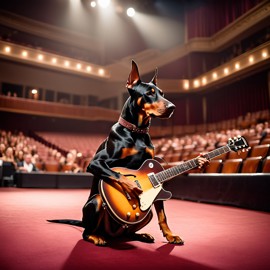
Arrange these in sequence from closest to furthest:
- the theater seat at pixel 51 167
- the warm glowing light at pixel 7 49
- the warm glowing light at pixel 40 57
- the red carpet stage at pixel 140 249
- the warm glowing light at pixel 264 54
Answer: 1. the red carpet stage at pixel 140 249
2. the theater seat at pixel 51 167
3. the warm glowing light at pixel 264 54
4. the warm glowing light at pixel 7 49
5. the warm glowing light at pixel 40 57

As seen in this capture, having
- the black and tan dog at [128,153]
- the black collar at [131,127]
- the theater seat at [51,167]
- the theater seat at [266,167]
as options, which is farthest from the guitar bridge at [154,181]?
the theater seat at [51,167]

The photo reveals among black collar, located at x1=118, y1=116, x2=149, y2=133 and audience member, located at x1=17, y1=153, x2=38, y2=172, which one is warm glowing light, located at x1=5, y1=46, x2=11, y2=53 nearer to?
audience member, located at x1=17, y1=153, x2=38, y2=172

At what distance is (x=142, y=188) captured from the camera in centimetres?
144

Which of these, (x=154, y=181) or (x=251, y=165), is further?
(x=251, y=165)

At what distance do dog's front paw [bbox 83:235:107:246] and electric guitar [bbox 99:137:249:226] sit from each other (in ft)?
0.61

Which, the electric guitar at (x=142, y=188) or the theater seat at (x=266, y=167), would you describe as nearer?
the electric guitar at (x=142, y=188)

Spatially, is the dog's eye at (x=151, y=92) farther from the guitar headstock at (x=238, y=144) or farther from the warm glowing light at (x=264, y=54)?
the warm glowing light at (x=264, y=54)

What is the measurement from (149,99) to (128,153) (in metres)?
0.31

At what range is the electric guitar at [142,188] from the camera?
4.57ft

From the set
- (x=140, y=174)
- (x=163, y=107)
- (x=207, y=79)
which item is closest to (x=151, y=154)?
(x=140, y=174)

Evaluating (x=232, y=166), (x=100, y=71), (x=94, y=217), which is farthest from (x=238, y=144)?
(x=100, y=71)

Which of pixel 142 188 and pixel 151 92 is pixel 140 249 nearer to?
pixel 142 188

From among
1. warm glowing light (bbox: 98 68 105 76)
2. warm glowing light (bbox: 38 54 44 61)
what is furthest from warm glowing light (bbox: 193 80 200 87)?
warm glowing light (bbox: 38 54 44 61)

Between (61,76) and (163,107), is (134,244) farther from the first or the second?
(61,76)
